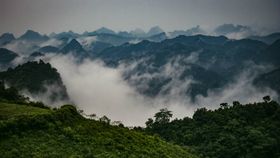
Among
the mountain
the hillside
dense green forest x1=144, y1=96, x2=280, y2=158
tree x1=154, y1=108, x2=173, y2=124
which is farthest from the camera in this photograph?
the mountain

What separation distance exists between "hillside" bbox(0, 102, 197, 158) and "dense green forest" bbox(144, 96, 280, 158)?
22.4m

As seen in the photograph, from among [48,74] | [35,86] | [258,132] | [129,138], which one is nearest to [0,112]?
[129,138]

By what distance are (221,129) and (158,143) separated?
30000 mm

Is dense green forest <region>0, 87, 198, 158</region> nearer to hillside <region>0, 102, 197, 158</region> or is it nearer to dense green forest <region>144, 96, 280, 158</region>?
hillside <region>0, 102, 197, 158</region>

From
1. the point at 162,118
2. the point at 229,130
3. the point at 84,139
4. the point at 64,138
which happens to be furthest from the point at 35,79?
the point at 64,138

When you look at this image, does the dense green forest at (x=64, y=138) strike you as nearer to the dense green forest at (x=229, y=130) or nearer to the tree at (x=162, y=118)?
the dense green forest at (x=229, y=130)

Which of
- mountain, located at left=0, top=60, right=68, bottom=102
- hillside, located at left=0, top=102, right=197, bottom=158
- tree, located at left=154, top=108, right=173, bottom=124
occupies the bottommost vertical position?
hillside, located at left=0, top=102, right=197, bottom=158

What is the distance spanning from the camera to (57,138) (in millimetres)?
35344

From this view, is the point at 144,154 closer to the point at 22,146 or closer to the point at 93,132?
the point at 93,132

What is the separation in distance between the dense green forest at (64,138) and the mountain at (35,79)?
84451 millimetres

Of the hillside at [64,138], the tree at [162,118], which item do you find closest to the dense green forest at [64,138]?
the hillside at [64,138]

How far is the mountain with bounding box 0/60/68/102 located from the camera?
128 meters

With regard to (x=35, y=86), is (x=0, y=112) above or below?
below

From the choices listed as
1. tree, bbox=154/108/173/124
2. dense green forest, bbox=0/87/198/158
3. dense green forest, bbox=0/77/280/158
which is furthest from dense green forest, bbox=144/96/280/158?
dense green forest, bbox=0/87/198/158
